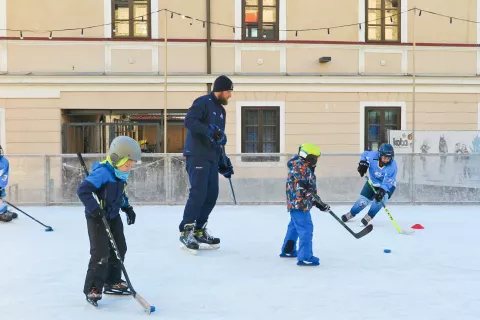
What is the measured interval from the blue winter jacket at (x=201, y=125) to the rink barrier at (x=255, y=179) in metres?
4.69

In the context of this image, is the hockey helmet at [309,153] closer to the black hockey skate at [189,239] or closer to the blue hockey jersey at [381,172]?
the black hockey skate at [189,239]

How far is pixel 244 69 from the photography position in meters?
14.2

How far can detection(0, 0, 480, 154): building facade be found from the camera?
13.7m

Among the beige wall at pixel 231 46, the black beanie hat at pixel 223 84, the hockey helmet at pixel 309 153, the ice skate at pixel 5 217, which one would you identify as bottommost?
the ice skate at pixel 5 217

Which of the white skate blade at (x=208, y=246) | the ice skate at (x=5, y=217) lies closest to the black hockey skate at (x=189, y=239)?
the white skate blade at (x=208, y=246)

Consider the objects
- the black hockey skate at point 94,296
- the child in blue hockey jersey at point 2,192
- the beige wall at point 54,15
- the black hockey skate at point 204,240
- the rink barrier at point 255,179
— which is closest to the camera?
the black hockey skate at point 94,296

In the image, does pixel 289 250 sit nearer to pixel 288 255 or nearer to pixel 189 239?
pixel 288 255

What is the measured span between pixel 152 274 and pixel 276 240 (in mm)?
2315

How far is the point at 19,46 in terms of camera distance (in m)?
13.6

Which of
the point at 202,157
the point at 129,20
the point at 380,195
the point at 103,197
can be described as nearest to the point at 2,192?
the point at 202,157

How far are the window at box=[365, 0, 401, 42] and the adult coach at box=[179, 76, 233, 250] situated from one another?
30.4 ft

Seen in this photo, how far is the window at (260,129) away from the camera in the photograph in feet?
46.9

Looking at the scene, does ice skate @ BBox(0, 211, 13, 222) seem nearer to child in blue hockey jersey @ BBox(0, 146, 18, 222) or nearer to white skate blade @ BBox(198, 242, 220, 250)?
child in blue hockey jersey @ BBox(0, 146, 18, 222)

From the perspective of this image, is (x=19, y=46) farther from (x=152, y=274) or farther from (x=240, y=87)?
(x=152, y=274)
